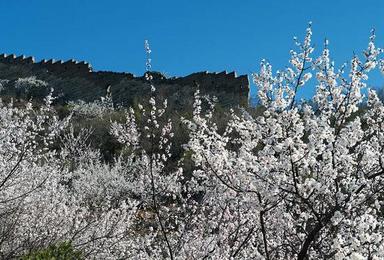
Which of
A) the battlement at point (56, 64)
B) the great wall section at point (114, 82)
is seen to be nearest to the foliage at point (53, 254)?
the great wall section at point (114, 82)

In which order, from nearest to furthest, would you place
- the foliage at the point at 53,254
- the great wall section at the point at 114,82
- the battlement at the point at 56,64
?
1. the foliage at the point at 53,254
2. the great wall section at the point at 114,82
3. the battlement at the point at 56,64

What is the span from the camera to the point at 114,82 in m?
45.2

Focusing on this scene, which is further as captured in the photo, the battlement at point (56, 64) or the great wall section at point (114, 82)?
the battlement at point (56, 64)

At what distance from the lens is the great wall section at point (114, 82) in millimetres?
36469

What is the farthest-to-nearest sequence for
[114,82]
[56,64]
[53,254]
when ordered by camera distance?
[56,64]
[114,82]
[53,254]

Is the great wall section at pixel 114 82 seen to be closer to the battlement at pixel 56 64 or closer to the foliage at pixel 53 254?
the battlement at pixel 56 64

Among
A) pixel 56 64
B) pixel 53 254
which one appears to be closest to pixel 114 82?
pixel 56 64

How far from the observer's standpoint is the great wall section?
36469 millimetres

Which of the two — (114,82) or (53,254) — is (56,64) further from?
(53,254)

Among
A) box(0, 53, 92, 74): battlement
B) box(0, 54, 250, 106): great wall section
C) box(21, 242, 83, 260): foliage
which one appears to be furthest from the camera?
box(0, 53, 92, 74): battlement

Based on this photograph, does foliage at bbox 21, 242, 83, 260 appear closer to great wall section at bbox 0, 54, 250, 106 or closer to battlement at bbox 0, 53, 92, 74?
great wall section at bbox 0, 54, 250, 106

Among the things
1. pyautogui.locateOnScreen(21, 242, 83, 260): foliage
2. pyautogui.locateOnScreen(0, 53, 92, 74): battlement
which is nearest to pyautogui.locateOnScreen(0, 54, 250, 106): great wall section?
pyautogui.locateOnScreen(0, 53, 92, 74): battlement

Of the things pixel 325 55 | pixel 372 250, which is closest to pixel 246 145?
pixel 325 55

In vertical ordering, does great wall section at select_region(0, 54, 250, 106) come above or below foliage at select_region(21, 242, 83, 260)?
above
